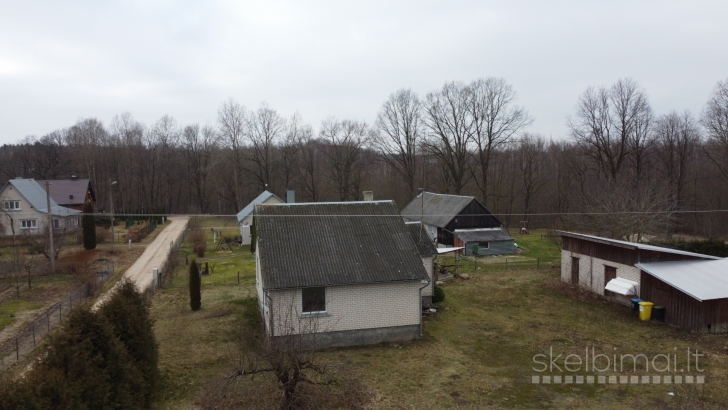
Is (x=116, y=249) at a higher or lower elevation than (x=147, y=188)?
lower

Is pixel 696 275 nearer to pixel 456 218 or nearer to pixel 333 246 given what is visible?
pixel 333 246

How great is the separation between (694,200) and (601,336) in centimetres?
4150

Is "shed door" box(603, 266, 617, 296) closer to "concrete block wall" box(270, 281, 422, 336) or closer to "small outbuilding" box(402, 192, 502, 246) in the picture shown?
"concrete block wall" box(270, 281, 422, 336)

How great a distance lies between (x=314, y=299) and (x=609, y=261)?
14.6 meters

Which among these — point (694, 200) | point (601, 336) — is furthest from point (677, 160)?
point (601, 336)

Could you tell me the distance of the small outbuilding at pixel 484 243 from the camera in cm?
3541

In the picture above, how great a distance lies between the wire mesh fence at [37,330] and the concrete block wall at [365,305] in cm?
798

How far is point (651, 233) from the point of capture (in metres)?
30.4

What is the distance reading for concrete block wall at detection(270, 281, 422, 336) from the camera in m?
15.0

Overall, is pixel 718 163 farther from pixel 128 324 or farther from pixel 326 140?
pixel 128 324

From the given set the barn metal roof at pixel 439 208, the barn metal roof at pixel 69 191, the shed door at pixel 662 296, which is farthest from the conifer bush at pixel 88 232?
the shed door at pixel 662 296

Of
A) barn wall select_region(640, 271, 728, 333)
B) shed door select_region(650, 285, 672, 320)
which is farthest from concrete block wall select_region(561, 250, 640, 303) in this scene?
barn wall select_region(640, 271, 728, 333)

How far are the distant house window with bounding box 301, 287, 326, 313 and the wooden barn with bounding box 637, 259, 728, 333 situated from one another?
13058 millimetres

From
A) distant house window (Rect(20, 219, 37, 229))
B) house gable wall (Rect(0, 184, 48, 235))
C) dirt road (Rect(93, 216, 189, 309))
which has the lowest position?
dirt road (Rect(93, 216, 189, 309))
